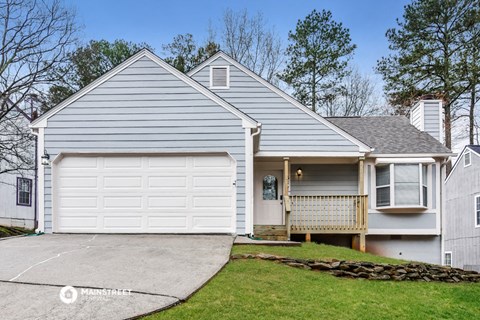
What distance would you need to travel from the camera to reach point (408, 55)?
21.2 meters

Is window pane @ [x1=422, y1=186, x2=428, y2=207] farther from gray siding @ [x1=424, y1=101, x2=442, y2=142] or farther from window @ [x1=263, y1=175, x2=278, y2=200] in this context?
window @ [x1=263, y1=175, x2=278, y2=200]

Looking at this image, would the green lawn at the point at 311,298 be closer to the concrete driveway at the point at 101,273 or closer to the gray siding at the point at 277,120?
the concrete driveway at the point at 101,273

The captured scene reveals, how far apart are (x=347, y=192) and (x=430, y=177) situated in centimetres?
255

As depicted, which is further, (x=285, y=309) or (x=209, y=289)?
(x=209, y=289)

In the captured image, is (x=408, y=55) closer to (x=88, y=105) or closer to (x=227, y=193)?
(x=227, y=193)

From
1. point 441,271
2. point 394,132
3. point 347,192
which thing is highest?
point 394,132

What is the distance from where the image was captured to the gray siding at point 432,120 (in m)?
13.9

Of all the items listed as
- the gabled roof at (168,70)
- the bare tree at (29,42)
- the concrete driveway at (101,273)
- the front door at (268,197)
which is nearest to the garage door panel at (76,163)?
the gabled roof at (168,70)

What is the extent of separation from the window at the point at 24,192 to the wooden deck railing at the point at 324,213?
549 inches

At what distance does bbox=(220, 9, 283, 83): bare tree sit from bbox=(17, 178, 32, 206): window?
12.2 meters

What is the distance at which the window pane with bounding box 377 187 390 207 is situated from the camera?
12.0 metres

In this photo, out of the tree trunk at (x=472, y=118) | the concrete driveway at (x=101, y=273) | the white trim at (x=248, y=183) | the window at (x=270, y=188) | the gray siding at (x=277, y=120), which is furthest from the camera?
the tree trunk at (x=472, y=118)

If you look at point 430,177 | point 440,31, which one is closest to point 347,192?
point 430,177

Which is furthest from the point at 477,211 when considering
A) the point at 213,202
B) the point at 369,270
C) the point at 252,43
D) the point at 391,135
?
the point at 252,43
